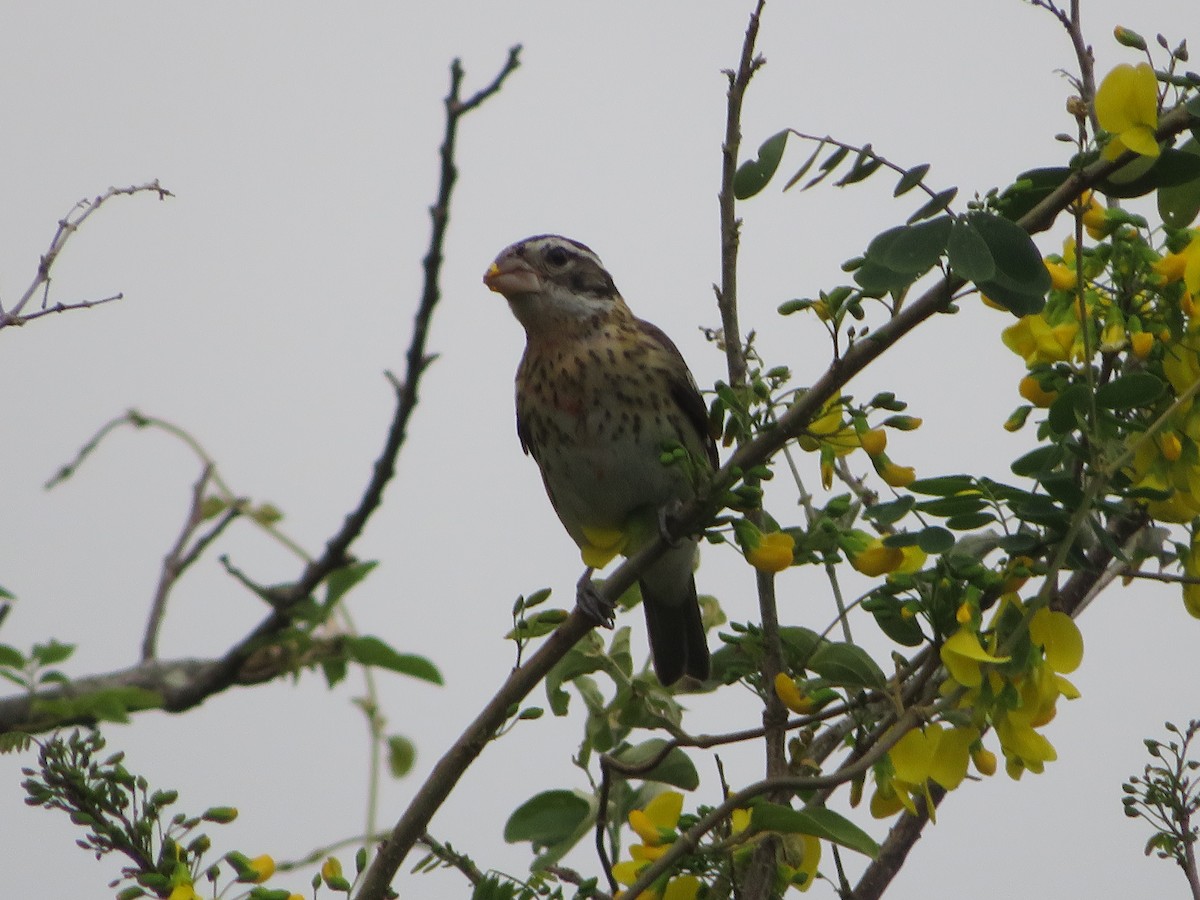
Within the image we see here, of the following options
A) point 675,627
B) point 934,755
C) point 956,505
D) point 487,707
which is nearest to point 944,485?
point 956,505

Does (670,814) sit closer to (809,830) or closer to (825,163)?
(809,830)

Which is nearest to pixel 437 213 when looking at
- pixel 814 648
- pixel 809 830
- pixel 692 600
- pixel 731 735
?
pixel 809 830

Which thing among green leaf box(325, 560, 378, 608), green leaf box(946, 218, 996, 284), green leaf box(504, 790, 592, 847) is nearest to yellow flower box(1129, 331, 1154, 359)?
green leaf box(946, 218, 996, 284)

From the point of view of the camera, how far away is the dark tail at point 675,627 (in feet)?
16.1

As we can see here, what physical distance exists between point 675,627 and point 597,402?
0.90 m

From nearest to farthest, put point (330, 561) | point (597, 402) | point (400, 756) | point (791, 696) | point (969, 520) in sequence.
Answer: point (330, 561) → point (400, 756) → point (969, 520) → point (791, 696) → point (597, 402)

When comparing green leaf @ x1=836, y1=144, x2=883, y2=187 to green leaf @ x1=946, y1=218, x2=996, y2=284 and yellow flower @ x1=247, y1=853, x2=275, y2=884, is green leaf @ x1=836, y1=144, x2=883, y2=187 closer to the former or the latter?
green leaf @ x1=946, y1=218, x2=996, y2=284

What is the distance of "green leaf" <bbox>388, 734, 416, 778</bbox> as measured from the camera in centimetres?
150

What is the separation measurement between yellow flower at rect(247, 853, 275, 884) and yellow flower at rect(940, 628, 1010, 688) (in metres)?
0.99

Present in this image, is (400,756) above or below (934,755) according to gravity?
below

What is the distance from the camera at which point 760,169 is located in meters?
2.57

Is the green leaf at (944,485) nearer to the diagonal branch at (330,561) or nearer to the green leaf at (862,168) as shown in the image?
the green leaf at (862,168)

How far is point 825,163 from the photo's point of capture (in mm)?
2473

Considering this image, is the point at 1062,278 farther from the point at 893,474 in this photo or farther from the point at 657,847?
the point at 657,847
